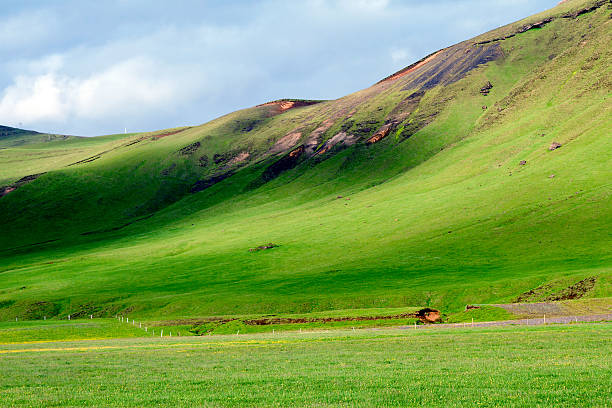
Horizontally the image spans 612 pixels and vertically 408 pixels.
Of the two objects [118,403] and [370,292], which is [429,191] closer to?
[370,292]

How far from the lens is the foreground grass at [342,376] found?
67.1ft

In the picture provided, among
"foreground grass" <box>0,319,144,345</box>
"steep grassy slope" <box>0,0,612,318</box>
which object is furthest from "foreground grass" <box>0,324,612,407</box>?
"steep grassy slope" <box>0,0,612,318</box>

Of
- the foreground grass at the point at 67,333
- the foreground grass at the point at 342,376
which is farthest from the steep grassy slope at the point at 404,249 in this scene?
the foreground grass at the point at 342,376

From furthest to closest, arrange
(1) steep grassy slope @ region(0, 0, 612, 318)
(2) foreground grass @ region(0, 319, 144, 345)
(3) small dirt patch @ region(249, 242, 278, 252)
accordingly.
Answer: (3) small dirt patch @ region(249, 242, 278, 252) → (1) steep grassy slope @ region(0, 0, 612, 318) → (2) foreground grass @ region(0, 319, 144, 345)

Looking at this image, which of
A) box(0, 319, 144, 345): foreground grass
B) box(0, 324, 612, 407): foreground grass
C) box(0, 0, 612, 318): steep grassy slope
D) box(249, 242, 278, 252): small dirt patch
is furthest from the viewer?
box(249, 242, 278, 252): small dirt patch

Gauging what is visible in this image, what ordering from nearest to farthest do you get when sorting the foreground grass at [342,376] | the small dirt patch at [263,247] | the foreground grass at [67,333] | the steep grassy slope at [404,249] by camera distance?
the foreground grass at [342,376] < the foreground grass at [67,333] < the steep grassy slope at [404,249] < the small dirt patch at [263,247]

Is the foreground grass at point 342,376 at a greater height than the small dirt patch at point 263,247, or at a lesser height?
greater

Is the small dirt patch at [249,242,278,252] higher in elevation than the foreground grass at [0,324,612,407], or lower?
lower

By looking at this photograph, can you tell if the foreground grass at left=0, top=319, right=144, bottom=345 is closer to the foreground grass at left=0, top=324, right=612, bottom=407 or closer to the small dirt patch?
the foreground grass at left=0, top=324, right=612, bottom=407

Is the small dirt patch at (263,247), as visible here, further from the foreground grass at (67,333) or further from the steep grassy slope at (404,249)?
the foreground grass at (67,333)

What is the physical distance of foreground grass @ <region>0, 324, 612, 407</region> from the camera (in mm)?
20453

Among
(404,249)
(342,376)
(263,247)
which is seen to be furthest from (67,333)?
(404,249)

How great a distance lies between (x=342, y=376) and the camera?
85.0 ft

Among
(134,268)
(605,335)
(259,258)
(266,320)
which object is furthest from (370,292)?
(134,268)
